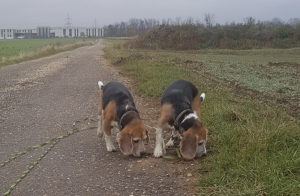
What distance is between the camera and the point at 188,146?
4.85 metres

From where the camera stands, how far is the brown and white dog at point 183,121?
4846 mm

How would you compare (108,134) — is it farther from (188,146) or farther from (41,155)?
(188,146)

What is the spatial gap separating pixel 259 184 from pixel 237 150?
113 cm

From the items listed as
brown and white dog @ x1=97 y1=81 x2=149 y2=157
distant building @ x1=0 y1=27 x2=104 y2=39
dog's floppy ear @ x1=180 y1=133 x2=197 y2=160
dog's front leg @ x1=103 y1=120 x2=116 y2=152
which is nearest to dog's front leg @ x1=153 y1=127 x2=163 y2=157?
brown and white dog @ x1=97 y1=81 x2=149 y2=157

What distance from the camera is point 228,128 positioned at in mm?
5672

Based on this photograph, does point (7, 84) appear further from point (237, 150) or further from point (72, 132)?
point (237, 150)

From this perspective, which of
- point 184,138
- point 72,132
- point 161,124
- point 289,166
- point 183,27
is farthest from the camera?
point 183,27

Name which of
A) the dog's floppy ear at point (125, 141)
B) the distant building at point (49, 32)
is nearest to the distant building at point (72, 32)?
the distant building at point (49, 32)

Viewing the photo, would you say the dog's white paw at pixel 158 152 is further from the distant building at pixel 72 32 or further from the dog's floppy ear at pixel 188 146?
the distant building at pixel 72 32

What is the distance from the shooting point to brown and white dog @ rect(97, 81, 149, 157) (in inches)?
191

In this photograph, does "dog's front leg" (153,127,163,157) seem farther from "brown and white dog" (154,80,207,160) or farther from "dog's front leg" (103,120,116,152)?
"dog's front leg" (103,120,116,152)

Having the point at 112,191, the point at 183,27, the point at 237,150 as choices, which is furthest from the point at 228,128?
the point at 183,27

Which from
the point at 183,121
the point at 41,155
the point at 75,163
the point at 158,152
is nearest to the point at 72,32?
the point at 41,155

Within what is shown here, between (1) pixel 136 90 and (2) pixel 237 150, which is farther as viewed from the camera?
(1) pixel 136 90
